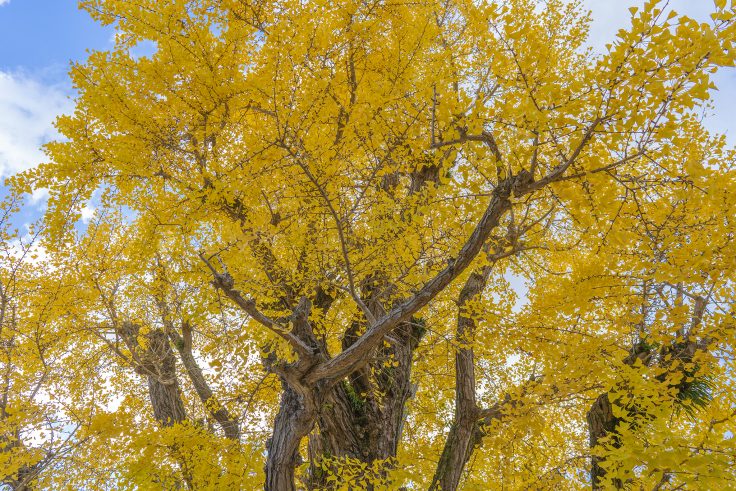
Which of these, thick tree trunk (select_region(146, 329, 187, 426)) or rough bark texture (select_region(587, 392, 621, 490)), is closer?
rough bark texture (select_region(587, 392, 621, 490))

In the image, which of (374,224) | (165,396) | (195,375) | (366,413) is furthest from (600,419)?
(165,396)

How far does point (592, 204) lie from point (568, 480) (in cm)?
452

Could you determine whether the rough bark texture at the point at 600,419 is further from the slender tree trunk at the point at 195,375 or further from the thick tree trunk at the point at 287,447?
the slender tree trunk at the point at 195,375

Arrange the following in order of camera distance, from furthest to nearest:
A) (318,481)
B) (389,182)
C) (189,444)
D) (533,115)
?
(389,182)
(318,481)
(189,444)
(533,115)

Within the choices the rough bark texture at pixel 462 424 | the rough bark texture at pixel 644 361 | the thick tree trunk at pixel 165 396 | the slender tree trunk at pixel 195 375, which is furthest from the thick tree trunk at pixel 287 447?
the thick tree trunk at pixel 165 396

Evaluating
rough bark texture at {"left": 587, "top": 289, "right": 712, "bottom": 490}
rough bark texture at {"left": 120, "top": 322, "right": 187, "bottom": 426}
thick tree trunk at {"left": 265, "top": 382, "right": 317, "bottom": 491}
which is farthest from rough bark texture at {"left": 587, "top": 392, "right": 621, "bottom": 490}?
rough bark texture at {"left": 120, "top": 322, "right": 187, "bottom": 426}

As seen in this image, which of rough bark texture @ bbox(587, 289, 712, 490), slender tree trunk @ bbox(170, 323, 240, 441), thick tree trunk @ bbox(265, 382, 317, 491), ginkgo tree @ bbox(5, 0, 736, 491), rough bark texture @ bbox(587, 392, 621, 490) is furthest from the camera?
slender tree trunk @ bbox(170, 323, 240, 441)

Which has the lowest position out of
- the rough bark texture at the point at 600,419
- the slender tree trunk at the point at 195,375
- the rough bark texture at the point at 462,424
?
the rough bark texture at the point at 600,419

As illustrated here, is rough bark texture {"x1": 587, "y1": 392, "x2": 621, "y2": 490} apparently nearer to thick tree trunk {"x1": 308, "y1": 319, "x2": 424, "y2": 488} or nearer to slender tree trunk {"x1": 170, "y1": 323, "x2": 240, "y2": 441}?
thick tree trunk {"x1": 308, "y1": 319, "x2": 424, "y2": 488}

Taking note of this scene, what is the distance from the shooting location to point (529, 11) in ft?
21.5

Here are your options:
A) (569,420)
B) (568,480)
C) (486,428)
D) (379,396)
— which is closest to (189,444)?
(379,396)

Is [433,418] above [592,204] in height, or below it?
above

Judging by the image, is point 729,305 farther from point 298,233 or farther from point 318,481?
point 318,481

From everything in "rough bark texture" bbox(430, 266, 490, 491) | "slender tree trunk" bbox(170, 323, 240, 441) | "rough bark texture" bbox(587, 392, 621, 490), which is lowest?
"rough bark texture" bbox(587, 392, 621, 490)
